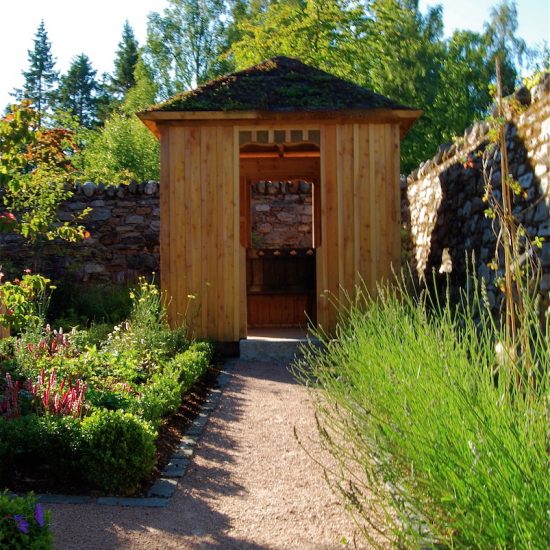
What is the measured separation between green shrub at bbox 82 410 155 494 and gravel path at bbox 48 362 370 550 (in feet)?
0.65

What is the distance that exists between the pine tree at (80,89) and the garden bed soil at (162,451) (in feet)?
112

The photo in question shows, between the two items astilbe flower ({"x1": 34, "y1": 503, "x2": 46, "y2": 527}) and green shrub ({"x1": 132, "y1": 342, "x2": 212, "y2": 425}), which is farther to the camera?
green shrub ({"x1": 132, "y1": 342, "x2": 212, "y2": 425})

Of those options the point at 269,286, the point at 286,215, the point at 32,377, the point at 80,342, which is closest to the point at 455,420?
the point at 32,377

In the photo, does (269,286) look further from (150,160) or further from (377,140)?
(150,160)

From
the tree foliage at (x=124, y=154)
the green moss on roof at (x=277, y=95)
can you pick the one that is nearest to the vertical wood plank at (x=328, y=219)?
the green moss on roof at (x=277, y=95)

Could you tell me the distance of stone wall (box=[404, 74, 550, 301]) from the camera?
4898 millimetres

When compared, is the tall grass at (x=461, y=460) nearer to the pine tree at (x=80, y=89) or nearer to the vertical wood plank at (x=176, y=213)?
the vertical wood plank at (x=176, y=213)

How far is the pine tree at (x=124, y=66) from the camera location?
1411 inches

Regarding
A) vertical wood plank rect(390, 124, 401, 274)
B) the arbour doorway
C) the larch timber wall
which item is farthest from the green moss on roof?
the arbour doorway

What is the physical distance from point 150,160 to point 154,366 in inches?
567

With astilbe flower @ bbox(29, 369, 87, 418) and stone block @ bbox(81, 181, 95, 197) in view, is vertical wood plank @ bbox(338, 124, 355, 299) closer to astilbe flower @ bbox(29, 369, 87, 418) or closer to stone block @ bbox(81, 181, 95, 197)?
astilbe flower @ bbox(29, 369, 87, 418)

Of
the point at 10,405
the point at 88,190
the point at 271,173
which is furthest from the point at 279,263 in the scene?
the point at 10,405

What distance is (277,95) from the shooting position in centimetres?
810

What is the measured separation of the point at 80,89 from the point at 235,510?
38270 mm
